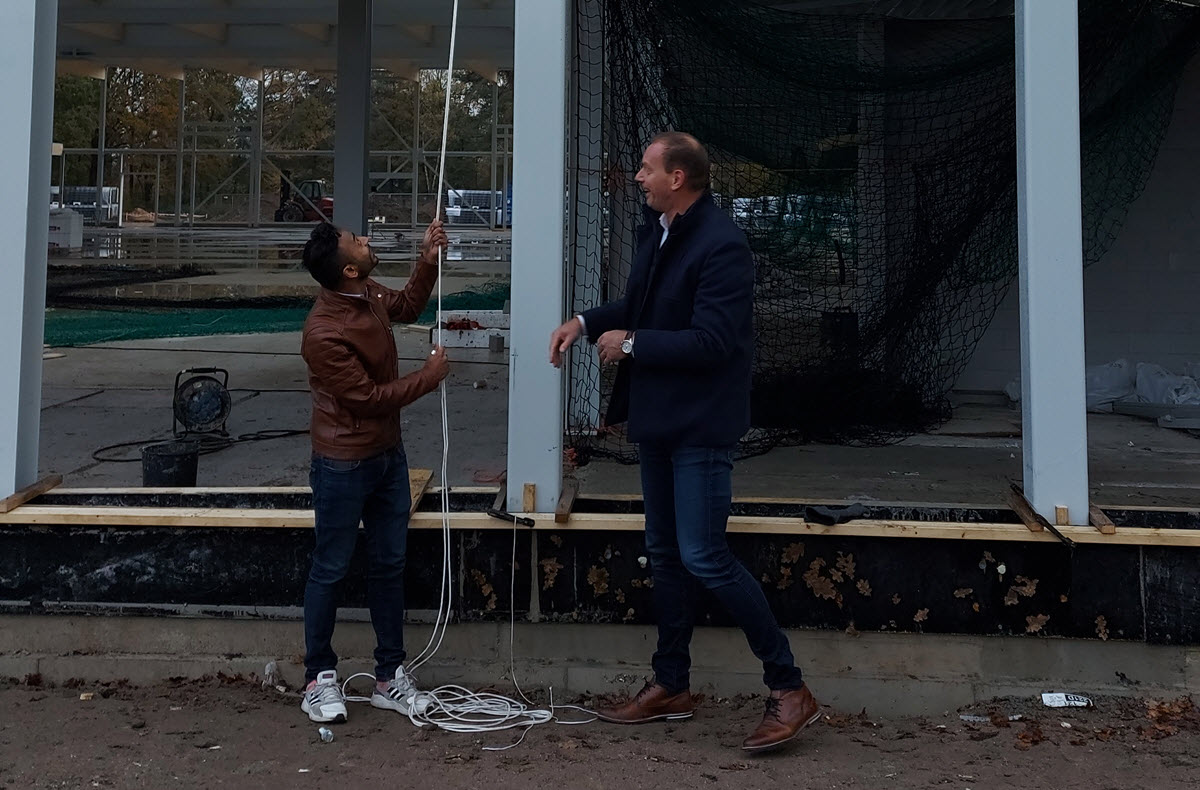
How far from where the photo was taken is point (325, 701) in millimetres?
3826

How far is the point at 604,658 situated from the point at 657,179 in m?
1.75

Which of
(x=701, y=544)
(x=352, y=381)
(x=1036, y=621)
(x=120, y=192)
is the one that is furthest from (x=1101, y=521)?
(x=120, y=192)

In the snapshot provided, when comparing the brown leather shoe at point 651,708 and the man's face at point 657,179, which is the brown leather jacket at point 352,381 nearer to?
the man's face at point 657,179

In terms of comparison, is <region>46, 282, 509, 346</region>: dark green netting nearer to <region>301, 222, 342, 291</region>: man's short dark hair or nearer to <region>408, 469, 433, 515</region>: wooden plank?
<region>408, 469, 433, 515</region>: wooden plank

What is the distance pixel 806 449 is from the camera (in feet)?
23.1

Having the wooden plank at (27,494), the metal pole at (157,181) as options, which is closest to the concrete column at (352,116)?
the wooden plank at (27,494)

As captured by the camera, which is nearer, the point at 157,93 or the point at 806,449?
the point at 806,449

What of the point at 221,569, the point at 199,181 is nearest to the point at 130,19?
the point at 221,569

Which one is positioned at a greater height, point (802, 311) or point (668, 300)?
point (802, 311)

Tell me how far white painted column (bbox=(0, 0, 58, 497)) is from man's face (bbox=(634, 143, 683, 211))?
2.29m

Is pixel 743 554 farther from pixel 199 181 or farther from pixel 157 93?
pixel 157 93

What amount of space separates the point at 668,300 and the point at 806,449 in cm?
367

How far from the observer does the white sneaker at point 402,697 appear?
3.91 meters

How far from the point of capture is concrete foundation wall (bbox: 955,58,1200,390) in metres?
9.06
